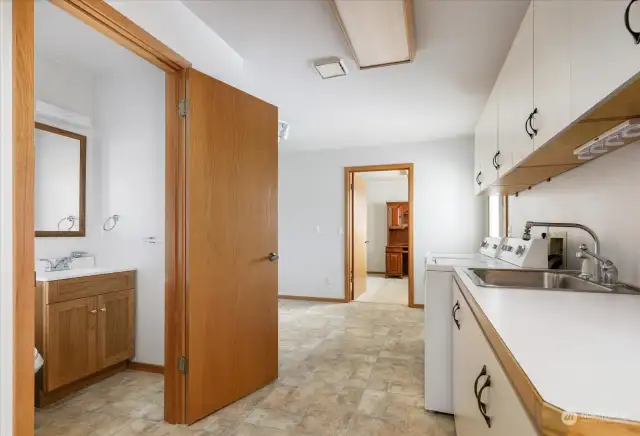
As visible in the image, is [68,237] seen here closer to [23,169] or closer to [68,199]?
[68,199]

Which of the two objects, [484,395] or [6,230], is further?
[6,230]

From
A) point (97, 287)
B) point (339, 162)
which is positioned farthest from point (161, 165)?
point (339, 162)

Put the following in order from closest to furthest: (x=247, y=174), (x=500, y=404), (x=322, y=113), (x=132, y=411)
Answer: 1. (x=500, y=404)
2. (x=132, y=411)
3. (x=247, y=174)
4. (x=322, y=113)

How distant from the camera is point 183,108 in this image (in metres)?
1.94

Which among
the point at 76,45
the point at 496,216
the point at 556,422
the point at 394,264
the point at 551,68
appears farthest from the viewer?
the point at 394,264

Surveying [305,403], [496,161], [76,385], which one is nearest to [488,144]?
[496,161]

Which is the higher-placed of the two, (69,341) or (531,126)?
(531,126)

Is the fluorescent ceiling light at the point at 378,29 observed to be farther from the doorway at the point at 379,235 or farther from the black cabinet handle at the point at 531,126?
the doorway at the point at 379,235

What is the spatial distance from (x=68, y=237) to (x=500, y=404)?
3.04m

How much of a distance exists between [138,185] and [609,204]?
2.93m

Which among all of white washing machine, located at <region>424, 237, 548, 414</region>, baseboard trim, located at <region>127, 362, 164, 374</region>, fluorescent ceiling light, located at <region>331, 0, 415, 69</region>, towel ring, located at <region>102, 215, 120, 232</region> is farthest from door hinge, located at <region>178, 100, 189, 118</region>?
baseboard trim, located at <region>127, 362, 164, 374</region>

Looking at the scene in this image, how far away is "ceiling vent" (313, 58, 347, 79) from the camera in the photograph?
8.20ft

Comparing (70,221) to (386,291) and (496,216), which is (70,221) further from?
(386,291)

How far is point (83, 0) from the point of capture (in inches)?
54.6
